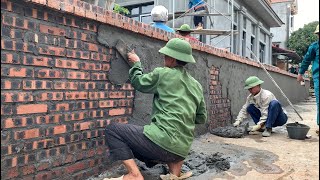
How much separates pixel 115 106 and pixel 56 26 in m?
1.01

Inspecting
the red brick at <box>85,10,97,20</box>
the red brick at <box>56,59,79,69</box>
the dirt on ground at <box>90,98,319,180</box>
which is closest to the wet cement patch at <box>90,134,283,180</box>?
the dirt on ground at <box>90,98,319,180</box>

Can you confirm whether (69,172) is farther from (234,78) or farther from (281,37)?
(281,37)

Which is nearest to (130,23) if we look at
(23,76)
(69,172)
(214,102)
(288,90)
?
(23,76)

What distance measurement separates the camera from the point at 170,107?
2.67m

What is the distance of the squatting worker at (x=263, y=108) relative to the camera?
18.3ft

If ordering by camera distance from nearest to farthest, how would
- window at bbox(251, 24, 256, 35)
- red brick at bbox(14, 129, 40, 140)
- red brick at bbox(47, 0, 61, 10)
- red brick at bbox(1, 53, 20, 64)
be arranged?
red brick at bbox(1, 53, 20, 64) < red brick at bbox(14, 129, 40, 140) < red brick at bbox(47, 0, 61, 10) < window at bbox(251, 24, 256, 35)

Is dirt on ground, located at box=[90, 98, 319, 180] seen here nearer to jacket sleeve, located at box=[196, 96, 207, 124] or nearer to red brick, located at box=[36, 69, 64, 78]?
jacket sleeve, located at box=[196, 96, 207, 124]

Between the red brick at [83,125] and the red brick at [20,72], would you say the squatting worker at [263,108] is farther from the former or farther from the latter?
the red brick at [20,72]

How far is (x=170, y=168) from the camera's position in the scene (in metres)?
2.91

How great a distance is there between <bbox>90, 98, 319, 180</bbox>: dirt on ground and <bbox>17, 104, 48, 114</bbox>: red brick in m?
0.88

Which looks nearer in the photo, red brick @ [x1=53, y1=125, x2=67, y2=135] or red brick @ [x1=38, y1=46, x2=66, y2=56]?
red brick @ [x1=38, y1=46, x2=66, y2=56]

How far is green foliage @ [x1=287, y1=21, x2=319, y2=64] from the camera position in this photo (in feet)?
86.9

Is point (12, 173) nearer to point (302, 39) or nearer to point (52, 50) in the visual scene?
point (52, 50)

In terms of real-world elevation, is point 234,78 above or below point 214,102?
above
